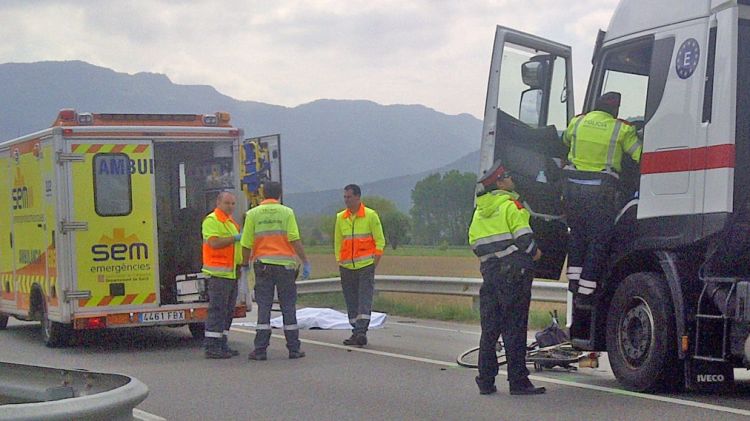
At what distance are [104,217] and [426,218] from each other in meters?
74.8

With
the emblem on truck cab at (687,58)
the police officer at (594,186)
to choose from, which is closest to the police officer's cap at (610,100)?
the police officer at (594,186)

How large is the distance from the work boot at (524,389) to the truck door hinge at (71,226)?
221 inches

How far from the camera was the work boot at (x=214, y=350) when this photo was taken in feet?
36.2

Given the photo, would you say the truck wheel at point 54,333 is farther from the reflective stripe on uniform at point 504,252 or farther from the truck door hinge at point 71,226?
the reflective stripe on uniform at point 504,252

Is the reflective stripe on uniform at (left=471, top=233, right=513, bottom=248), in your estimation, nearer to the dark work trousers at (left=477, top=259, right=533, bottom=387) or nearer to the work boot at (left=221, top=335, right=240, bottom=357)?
the dark work trousers at (left=477, top=259, right=533, bottom=387)

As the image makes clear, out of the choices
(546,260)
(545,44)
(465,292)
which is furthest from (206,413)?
(465,292)

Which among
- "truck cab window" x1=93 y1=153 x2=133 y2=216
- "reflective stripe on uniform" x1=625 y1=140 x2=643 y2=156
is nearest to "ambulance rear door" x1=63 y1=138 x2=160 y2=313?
"truck cab window" x1=93 y1=153 x2=133 y2=216

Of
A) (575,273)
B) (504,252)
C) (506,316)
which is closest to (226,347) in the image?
(506,316)

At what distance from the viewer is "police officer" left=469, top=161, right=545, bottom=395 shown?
8.18m

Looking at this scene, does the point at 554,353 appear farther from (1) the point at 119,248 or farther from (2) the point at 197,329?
(2) the point at 197,329

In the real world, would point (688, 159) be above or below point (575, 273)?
above

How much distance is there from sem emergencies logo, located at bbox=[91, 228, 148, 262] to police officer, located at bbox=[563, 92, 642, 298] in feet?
17.8

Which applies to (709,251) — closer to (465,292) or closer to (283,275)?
(283,275)

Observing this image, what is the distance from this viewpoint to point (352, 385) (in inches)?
350
